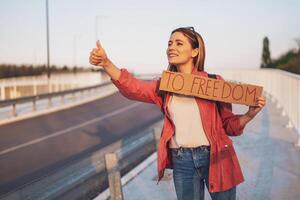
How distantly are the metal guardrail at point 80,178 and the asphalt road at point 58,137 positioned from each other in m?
0.51

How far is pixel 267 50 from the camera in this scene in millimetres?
74375

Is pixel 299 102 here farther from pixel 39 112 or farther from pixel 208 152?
pixel 39 112

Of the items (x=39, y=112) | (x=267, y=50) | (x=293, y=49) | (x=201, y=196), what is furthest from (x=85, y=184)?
(x=267, y=50)

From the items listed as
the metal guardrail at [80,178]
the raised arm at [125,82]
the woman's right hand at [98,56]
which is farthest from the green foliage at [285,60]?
the woman's right hand at [98,56]

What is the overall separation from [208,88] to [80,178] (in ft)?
18.2

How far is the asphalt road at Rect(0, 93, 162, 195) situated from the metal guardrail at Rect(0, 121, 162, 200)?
0.51 m

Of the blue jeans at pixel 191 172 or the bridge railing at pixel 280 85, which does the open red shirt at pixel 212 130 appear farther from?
the bridge railing at pixel 280 85

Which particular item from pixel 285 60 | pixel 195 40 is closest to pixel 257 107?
pixel 195 40

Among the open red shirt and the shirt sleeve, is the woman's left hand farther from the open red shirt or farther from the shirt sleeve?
the shirt sleeve

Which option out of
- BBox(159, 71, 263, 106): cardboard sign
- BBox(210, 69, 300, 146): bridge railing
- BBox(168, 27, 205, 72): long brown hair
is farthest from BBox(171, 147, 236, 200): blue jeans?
BBox(210, 69, 300, 146): bridge railing

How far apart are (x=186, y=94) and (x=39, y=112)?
2086cm

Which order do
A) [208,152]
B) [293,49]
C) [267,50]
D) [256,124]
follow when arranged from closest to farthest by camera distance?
[208,152] → [256,124] → [293,49] → [267,50]

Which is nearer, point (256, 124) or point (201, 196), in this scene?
point (201, 196)

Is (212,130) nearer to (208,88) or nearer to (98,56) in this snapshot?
(208,88)
